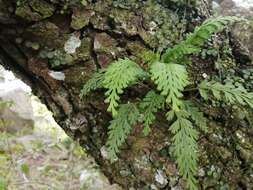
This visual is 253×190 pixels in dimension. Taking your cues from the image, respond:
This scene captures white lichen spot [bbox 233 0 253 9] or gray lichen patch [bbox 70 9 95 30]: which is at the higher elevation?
gray lichen patch [bbox 70 9 95 30]

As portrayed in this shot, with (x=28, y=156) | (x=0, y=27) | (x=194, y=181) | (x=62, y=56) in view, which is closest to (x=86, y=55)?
(x=62, y=56)

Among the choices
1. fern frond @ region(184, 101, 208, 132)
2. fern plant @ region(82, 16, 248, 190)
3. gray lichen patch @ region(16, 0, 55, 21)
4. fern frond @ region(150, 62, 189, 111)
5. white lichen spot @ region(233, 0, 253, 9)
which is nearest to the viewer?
fern frond @ region(150, 62, 189, 111)

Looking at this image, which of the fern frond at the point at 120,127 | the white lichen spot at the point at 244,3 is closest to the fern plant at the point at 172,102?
the fern frond at the point at 120,127

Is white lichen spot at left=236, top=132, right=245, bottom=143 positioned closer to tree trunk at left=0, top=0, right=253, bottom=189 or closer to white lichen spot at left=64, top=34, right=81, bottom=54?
tree trunk at left=0, top=0, right=253, bottom=189

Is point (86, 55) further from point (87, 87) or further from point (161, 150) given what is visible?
point (161, 150)

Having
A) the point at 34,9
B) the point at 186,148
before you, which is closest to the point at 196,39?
the point at 186,148

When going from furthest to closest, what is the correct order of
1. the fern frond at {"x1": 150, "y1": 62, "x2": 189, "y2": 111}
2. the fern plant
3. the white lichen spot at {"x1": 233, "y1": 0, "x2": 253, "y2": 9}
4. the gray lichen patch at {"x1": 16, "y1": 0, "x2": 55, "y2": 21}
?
the white lichen spot at {"x1": 233, "y1": 0, "x2": 253, "y2": 9} → the gray lichen patch at {"x1": 16, "y1": 0, "x2": 55, "y2": 21} → the fern plant → the fern frond at {"x1": 150, "y1": 62, "x2": 189, "y2": 111}

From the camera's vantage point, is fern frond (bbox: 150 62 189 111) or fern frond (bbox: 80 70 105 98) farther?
fern frond (bbox: 80 70 105 98)

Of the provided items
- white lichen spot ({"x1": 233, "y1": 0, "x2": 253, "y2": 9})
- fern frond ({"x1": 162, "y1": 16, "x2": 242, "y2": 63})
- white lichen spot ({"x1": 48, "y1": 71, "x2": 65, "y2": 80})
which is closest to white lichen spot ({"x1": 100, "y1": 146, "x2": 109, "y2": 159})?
white lichen spot ({"x1": 48, "y1": 71, "x2": 65, "y2": 80})
